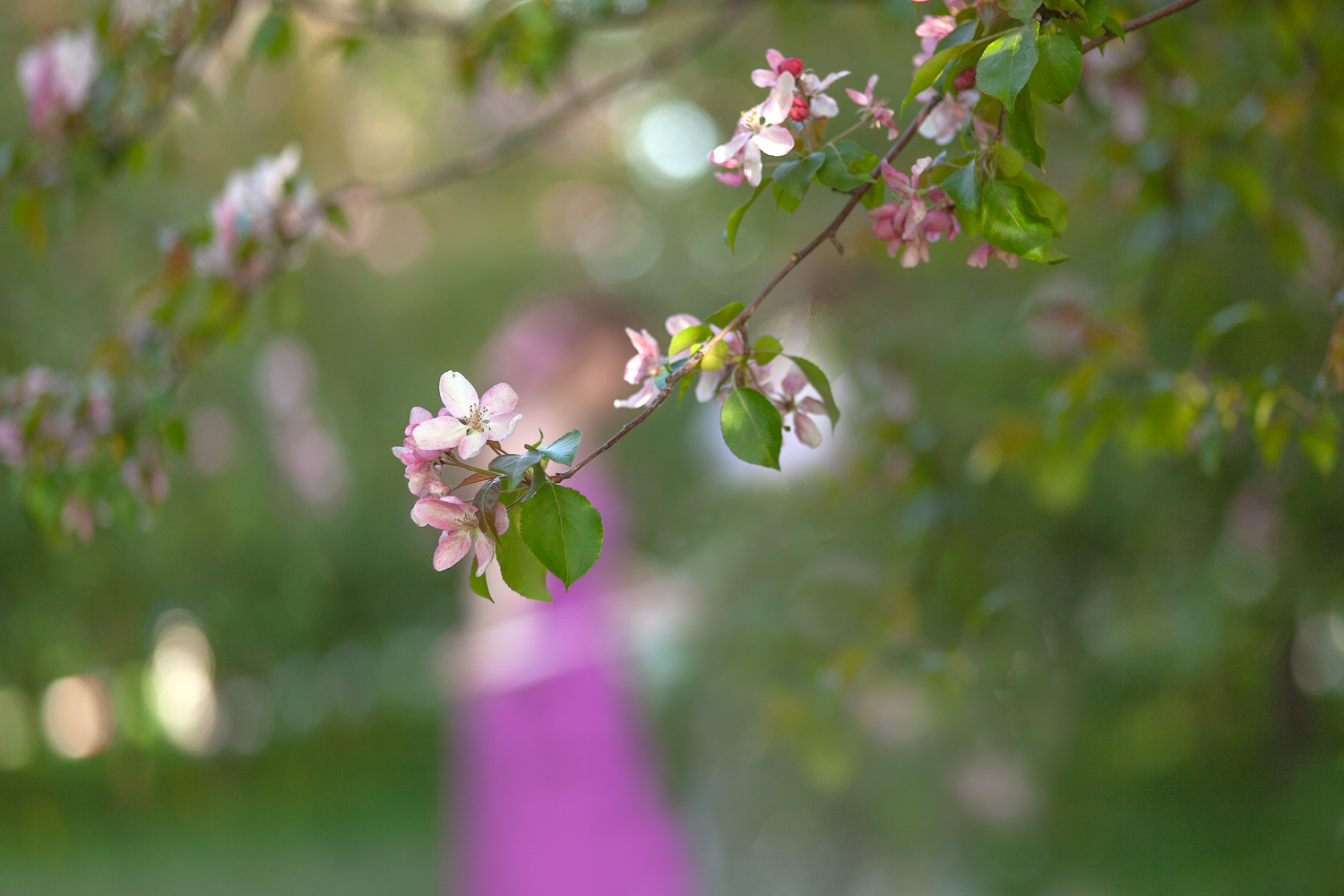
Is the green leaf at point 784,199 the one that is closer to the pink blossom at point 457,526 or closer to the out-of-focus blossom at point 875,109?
the out-of-focus blossom at point 875,109

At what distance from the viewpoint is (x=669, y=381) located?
62 centimetres

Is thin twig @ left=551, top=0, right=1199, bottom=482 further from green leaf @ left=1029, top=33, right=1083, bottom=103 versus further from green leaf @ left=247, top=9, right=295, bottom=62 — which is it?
green leaf @ left=247, top=9, right=295, bottom=62

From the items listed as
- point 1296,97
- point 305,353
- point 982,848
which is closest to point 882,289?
point 1296,97

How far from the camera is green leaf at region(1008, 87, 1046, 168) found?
0.58m

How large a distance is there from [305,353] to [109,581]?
3.13 feet

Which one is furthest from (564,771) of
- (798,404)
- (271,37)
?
(798,404)

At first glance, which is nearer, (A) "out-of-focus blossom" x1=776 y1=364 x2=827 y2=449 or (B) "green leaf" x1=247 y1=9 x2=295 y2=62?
(A) "out-of-focus blossom" x1=776 y1=364 x2=827 y2=449

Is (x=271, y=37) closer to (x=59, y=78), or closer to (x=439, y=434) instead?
(x=59, y=78)

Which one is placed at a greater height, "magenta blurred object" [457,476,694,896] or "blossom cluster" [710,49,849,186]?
"blossom cluster" [710,49,849,186]

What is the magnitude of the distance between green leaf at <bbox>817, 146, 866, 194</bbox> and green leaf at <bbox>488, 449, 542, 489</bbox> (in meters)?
0.23

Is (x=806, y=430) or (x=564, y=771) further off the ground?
(x=806, y=430)

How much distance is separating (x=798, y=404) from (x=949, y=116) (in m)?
0.22

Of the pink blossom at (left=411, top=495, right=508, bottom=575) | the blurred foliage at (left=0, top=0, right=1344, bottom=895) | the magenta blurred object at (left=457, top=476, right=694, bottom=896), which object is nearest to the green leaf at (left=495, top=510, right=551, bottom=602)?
the pink blossom at (left=411, top=495, right=508, bottom=575)

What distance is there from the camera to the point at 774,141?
0.63 meters
